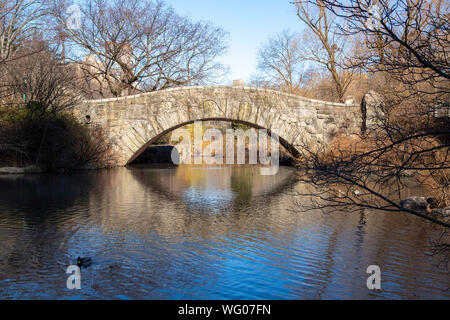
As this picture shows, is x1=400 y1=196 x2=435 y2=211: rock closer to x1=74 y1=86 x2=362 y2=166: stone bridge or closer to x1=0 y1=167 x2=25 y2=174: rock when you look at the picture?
x1=74 y1=86 x2=362 y2=166: stone bridge

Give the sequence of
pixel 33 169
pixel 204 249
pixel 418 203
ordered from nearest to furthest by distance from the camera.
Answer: pixel 204 249
pixel 418 203
pixel 33 169

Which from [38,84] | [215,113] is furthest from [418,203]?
[38,84]

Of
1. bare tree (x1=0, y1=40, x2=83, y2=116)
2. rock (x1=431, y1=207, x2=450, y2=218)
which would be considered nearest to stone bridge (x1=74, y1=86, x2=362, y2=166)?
bare tree (x1=0, y1=40, x2=83, y2=116)

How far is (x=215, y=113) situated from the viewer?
13.9m

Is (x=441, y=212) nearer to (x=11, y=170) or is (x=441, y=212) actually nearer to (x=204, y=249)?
(x=204, y=249)

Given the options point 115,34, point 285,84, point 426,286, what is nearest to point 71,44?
point 115,34

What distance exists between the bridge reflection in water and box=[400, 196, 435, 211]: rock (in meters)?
0.54

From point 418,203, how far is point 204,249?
391cm

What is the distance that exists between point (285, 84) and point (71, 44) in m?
11.0

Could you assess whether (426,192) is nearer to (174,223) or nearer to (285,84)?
(174,223)

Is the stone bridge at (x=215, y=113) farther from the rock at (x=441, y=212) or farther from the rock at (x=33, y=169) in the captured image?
the rock at (x=441, y=212)

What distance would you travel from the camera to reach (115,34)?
17344mm

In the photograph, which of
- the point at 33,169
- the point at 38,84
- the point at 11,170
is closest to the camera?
the point at 11,170

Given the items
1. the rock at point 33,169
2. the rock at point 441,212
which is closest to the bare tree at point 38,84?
the rock at point 33,169
